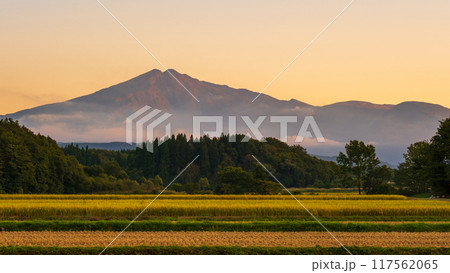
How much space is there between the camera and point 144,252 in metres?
21.4

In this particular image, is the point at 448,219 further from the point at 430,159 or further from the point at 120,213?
the point at 430,159

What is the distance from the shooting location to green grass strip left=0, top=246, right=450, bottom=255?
2123cm

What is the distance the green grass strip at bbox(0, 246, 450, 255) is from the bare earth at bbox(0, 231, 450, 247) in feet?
4.56

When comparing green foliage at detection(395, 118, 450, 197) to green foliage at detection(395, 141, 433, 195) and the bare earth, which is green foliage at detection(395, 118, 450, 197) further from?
the bare earth

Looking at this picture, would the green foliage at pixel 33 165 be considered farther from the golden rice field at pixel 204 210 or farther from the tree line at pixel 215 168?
the golden rice field at pixel 204 210

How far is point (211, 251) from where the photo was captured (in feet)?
70.8

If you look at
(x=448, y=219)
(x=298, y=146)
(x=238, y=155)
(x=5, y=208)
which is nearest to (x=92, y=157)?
(x=238, y=155)

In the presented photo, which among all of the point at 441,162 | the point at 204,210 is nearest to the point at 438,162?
the point at 441,162

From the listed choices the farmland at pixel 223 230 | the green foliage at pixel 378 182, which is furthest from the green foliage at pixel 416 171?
the farmland at pixel 223 230

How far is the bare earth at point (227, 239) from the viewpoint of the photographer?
2367 cm

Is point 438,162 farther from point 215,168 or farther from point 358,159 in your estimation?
point 215,168

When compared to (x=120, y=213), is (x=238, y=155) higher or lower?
higher

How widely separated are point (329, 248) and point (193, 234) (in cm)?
755

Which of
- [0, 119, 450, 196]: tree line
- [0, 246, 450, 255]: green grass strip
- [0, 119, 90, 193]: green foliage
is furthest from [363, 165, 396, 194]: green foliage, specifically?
[0, 246, 450, 255]: green grass strip
